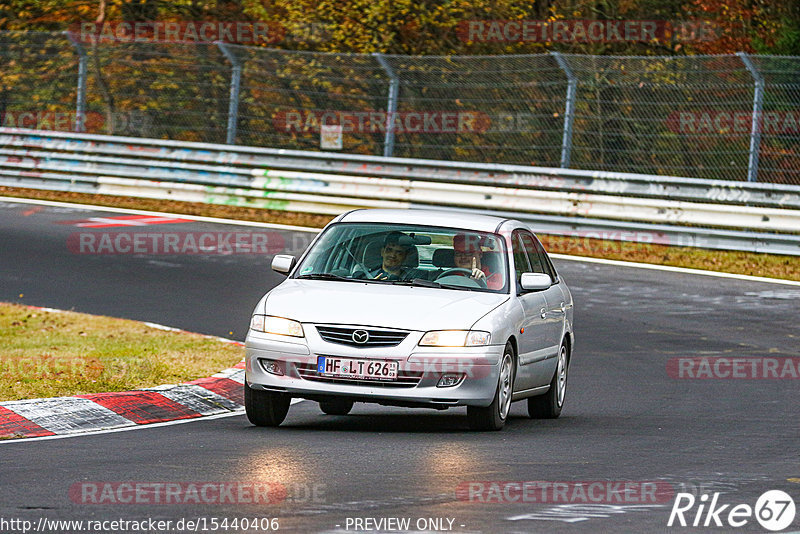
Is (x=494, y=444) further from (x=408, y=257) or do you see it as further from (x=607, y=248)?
(x=607, y=248)

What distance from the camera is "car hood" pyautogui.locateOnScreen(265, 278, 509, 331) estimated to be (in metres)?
9.39

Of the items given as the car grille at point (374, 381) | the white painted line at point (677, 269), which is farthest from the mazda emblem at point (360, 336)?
the white painted line at point (677, 269)

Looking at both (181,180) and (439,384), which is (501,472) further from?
(181,180)

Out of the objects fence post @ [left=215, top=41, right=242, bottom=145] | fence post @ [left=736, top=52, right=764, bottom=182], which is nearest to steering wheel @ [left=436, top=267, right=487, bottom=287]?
fence post @ [left=736, top=52, right=764, bottom=182]

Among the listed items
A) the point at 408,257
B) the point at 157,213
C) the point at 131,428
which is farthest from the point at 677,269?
the point at 131,428

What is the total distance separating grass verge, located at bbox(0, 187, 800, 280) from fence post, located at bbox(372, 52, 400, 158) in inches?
59.8

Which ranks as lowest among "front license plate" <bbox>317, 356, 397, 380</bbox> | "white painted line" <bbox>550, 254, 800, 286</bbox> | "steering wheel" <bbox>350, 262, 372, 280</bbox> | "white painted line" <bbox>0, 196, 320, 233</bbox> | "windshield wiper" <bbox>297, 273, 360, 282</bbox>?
"white painted line" <bbox>0, 196, 320, 233</bbox>

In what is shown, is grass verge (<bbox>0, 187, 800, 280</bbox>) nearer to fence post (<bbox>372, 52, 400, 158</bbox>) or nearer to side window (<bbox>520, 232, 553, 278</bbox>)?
fence post (<bbox>372, 52, 400, 158</bbox>)

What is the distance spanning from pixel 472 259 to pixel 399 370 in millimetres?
1504

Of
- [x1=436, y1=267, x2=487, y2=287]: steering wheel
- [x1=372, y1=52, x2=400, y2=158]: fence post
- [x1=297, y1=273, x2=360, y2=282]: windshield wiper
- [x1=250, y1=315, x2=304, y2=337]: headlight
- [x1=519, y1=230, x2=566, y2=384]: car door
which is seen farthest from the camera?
[x1=372, y1=52, x2=400, y2=158]: fence post

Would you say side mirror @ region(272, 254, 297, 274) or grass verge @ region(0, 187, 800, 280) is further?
grass verge @ region(0, 187, 800, 280)

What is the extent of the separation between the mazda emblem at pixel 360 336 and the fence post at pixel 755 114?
12.7m

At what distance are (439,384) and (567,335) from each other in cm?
256

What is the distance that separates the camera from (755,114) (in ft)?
68.1
